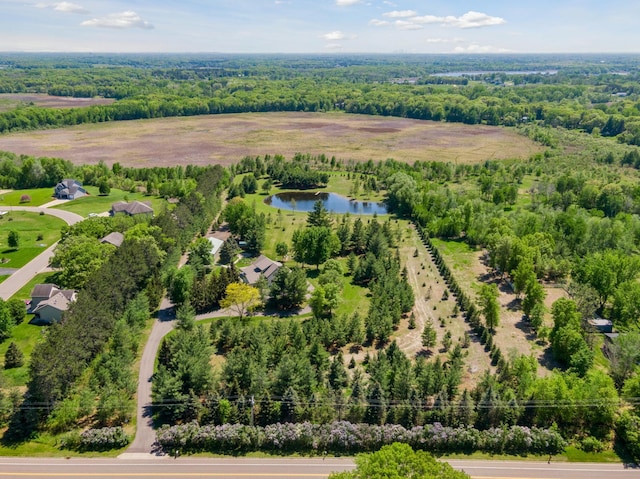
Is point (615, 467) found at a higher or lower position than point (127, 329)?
lower

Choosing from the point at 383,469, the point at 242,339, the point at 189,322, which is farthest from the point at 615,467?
the point at 189,322

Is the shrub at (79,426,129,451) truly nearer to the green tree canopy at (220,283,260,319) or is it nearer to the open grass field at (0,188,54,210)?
the green tree canopy at (220,283,260,319)

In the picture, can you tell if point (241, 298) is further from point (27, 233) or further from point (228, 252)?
point (27, 233)

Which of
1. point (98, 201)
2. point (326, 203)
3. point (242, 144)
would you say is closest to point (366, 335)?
point (326, 203)

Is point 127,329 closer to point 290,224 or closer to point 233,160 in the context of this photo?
point 290,224

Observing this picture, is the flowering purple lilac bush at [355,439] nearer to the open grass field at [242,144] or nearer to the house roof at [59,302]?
the house roof at [59,302]

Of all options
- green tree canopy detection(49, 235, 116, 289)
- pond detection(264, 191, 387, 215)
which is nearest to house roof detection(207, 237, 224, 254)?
green tree canopy detection(49, 235, 116, 289)
